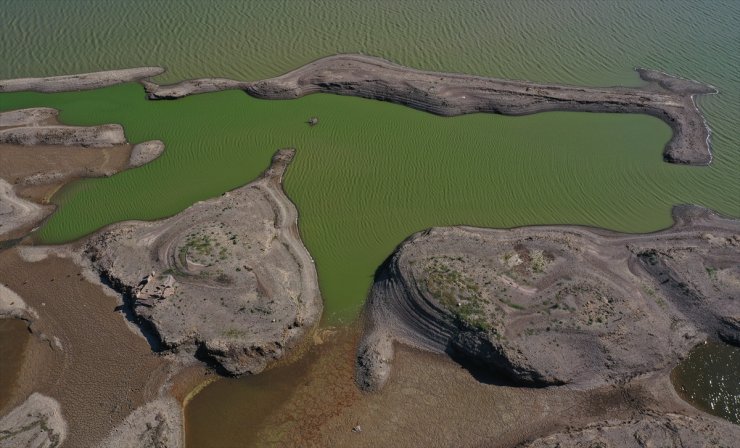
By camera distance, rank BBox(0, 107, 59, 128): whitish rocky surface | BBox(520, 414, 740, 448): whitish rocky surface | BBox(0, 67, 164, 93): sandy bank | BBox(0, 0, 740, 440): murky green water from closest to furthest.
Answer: BBox(520, 414, 740, 448): whitish rocky surface < BBox(0, 0, 740, 440): murky green water < BBox(0, 107, 59, 128): whitish rocky surface < BBox(0, 67, 164, 93): sandy bank

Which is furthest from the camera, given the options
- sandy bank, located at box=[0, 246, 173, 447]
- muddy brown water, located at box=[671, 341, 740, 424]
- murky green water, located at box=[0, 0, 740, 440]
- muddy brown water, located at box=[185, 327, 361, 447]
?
murky green water, located at box=[0, 0, 740, 440]

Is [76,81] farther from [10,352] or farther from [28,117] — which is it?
[10,352]

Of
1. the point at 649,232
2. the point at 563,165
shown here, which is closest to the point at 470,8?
the point at 563,165

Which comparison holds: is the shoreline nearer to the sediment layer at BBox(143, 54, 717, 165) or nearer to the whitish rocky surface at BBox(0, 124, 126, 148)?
the sediment layer at BBox(143, 54, 717, 165)

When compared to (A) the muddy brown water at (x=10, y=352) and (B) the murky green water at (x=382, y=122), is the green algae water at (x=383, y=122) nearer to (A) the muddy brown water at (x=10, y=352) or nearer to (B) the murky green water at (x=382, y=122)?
(B) the murky green water at (x=382, y=122)

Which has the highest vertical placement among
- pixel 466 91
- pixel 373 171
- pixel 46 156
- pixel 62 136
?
pixel 466 91

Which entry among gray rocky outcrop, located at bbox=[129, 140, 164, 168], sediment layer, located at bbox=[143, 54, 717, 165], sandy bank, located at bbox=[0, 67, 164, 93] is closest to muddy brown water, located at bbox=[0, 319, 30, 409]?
gray rocky outcrop, located at bbox=[129, 140, 164, 168]

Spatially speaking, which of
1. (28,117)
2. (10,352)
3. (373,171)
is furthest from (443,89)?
(10,352)
